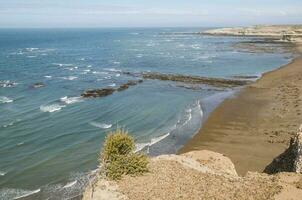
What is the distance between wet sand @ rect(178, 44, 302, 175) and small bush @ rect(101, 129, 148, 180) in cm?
1008

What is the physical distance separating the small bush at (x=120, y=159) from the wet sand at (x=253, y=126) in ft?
33.1

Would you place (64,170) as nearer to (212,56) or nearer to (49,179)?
(49,179)

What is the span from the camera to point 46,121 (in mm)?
34469

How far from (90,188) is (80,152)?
1441 centimetres

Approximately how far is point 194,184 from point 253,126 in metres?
19.7

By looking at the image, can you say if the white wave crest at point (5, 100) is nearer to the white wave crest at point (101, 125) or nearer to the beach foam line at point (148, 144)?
the white wave crest at point (101, 125)

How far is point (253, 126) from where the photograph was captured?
31.8m

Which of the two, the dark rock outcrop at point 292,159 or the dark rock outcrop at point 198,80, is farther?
the dark rock outcrop at point 198,80

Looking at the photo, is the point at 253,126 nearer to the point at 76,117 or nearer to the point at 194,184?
the point at 76,117

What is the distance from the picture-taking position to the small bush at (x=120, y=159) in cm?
1366

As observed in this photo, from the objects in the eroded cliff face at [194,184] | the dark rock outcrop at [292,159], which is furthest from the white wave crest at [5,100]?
the dark rock outcrop at [292,159]

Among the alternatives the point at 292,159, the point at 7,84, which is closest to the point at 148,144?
the point at 292,159

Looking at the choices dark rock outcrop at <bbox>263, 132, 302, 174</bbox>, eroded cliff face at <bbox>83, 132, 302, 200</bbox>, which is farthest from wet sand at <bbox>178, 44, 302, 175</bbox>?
eroded cliff face at <bbox>83, 132, 302, 200</bbox>

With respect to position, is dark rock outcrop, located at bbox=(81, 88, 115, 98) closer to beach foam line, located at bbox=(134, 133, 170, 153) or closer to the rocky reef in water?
the rocky reef in water
